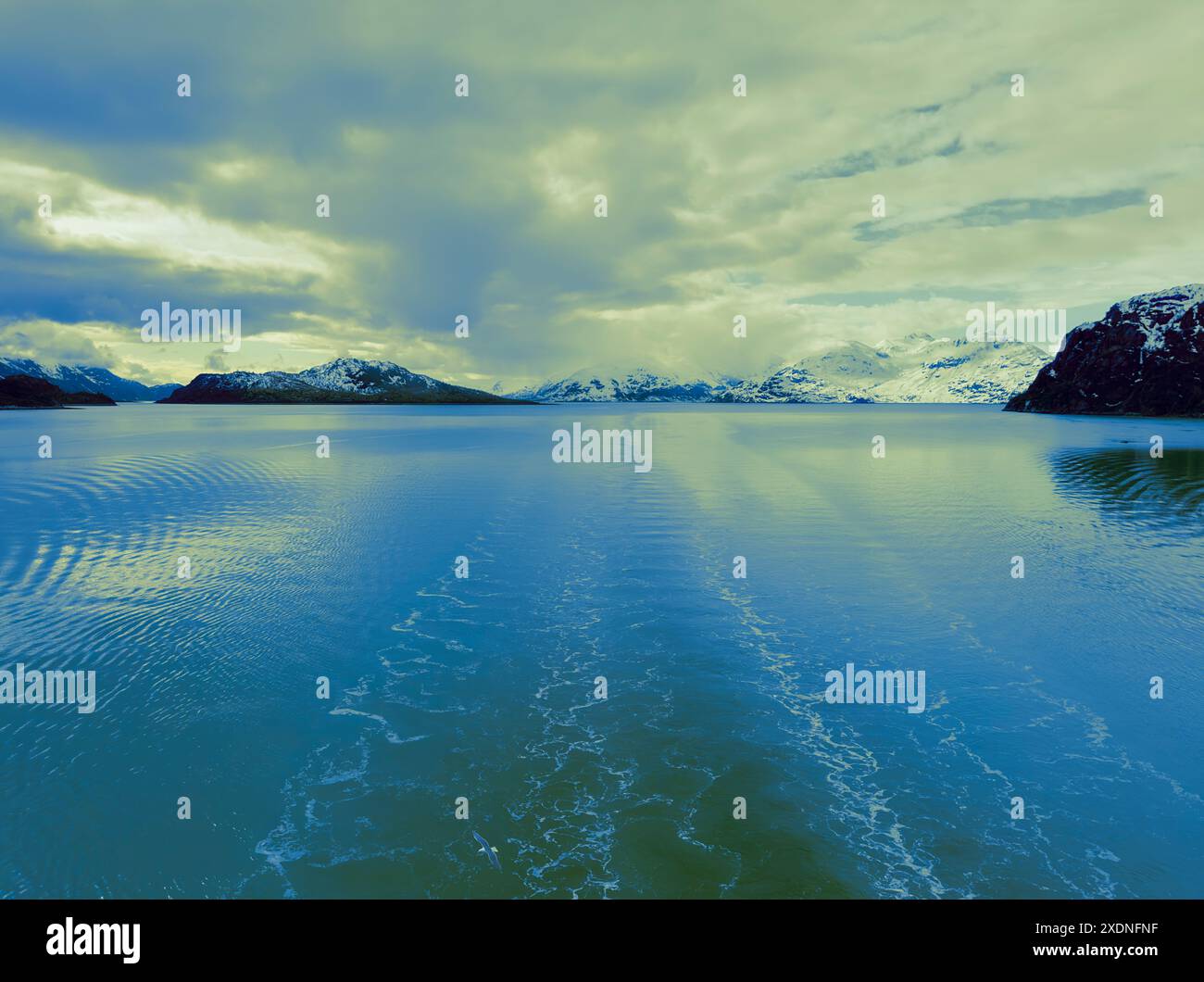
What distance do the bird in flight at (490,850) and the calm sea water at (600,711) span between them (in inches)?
10.3

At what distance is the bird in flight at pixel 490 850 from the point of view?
50.6ft

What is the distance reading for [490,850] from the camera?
1580 cm

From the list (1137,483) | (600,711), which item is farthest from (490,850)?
(1137,483)

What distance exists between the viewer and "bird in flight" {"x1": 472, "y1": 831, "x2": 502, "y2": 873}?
50.6 feet

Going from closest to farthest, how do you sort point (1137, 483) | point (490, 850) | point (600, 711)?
point (490, 850)
point (600, 711)
point (1137, 483)

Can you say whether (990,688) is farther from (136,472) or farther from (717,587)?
(136,472)

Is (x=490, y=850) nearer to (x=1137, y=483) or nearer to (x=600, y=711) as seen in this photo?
(x=600, y=711)

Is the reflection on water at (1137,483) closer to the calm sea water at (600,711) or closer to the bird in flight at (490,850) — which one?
the calm sea water at (600,711)

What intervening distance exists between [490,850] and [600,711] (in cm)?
743

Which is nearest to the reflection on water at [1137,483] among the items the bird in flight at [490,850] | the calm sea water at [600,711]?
the calm sea water at [600,711]

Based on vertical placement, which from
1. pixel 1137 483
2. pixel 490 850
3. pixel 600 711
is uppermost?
pixel 1137 483
